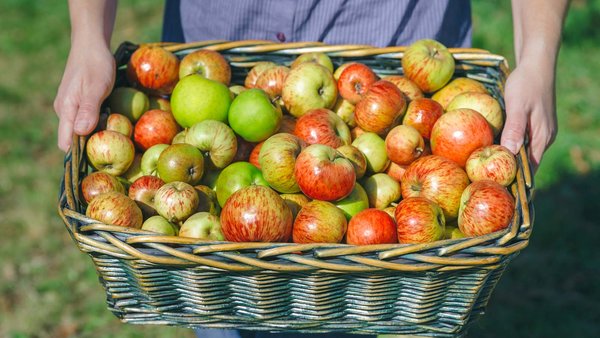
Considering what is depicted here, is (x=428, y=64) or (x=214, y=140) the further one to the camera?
(x=428, y=64)

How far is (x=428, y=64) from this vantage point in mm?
2514

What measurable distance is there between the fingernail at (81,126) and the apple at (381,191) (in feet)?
3.26

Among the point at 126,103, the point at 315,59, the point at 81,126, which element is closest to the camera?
the point at 81,126

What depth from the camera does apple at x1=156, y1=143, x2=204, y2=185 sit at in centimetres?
220

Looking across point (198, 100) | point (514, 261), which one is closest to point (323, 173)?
point (198, 100)

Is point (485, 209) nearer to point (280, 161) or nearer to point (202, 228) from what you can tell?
point (280, 161)

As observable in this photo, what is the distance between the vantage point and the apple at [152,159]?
2375 mm

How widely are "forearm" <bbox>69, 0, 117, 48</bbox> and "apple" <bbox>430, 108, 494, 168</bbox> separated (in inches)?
50.4

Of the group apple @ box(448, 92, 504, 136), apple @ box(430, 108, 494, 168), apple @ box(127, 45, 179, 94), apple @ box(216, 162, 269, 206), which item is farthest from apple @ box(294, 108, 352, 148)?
apple @ box(127, 45, 179, 94)

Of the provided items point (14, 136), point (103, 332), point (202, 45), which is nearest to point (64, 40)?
point (14, 136)

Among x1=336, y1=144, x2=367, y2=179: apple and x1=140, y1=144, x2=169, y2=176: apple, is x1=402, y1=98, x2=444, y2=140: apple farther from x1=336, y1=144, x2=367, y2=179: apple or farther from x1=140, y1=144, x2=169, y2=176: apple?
x1=140, y1=144, x2=169, y2=176: apple

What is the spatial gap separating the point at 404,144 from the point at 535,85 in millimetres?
491

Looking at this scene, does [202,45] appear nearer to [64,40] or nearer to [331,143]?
[331,143]

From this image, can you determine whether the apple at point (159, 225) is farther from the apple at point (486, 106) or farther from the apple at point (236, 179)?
the apple at point (486, 106)
